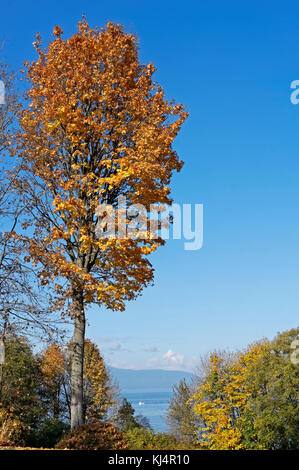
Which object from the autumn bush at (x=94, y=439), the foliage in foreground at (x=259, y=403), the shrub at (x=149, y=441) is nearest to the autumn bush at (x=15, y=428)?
the shrub at (x=149, y=441)

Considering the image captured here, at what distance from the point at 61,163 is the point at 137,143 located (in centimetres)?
320

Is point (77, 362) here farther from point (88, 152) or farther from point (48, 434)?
point (48, 434)

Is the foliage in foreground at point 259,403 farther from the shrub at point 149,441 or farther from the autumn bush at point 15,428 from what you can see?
the autumn bush at point 15,428

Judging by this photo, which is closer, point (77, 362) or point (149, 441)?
point (77, 362)

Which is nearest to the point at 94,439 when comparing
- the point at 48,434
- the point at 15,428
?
the point at 15,428

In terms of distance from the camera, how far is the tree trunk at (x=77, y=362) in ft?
45.7

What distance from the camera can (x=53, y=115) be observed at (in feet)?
48.3

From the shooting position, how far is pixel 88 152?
15.6 metres

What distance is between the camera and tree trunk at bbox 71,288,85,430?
13922mm

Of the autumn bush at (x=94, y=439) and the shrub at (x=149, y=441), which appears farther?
the shrub at (x=149, y=441)

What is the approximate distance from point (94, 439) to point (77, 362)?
9.43 ft

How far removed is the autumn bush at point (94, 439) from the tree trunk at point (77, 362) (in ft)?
4.17

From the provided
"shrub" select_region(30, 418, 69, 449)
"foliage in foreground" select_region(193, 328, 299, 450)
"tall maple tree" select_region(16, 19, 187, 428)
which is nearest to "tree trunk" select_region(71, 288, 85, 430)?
"tall maple tree" select_region(16, 19, 187, 428)
